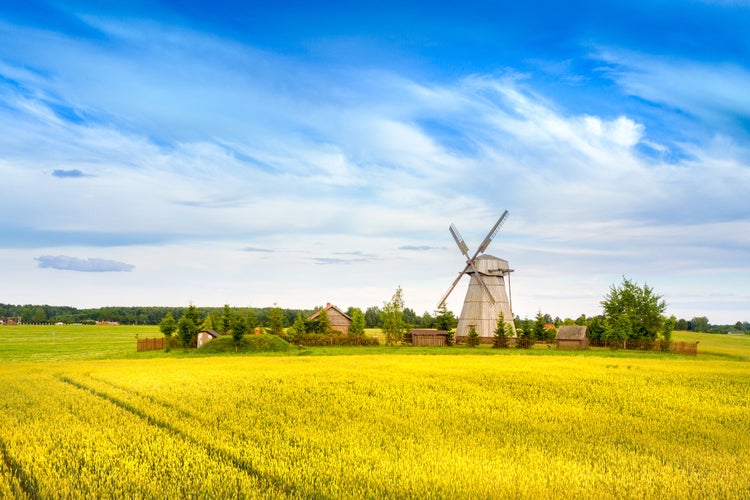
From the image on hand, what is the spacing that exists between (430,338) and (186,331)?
32.1 m

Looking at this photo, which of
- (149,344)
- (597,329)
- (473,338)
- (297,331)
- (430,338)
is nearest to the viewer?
(149,344)

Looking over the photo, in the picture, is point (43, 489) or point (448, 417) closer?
point (43, 489)

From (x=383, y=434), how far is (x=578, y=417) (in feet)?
25.5

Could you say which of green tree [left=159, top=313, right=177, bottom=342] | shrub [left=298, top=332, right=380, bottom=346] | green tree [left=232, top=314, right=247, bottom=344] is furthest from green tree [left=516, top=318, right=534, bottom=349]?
green tree [left=159, top=313, right=177, bottom=342]

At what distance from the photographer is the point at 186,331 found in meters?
64.4

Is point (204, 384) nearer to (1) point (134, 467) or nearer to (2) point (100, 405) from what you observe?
(2) point (100, 405)

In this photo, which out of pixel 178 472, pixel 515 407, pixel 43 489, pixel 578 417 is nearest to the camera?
pixel 43 489

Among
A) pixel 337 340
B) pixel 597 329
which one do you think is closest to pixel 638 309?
pixel 597 329

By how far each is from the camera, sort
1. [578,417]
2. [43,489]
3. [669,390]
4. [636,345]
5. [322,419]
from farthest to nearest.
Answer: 1. [636,345]
2. [669,390]
3. [578,417]
4. [322,419]
5. [43,489]

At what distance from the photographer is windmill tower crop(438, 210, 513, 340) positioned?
246 ft

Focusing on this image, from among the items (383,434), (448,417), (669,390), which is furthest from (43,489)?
(669,390)

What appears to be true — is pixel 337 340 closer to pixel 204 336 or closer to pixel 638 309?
pixel 204 336

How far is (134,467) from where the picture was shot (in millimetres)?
12344

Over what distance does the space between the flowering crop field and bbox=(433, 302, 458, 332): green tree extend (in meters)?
57.2
